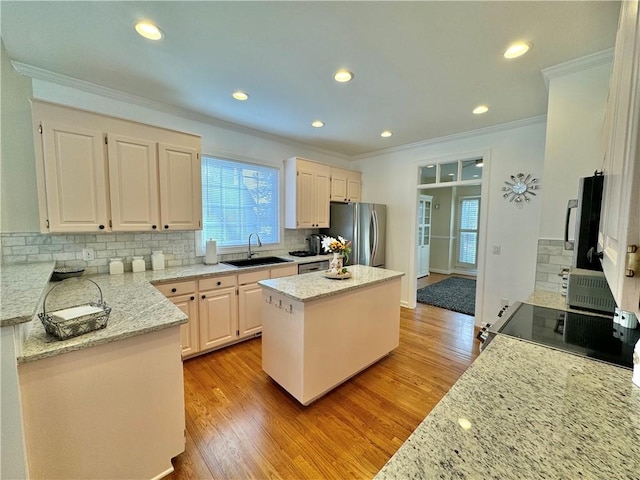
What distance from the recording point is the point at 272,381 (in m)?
2.32

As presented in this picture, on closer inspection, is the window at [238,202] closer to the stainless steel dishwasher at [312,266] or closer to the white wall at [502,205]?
the stainless steel dishwasher at [312,266]

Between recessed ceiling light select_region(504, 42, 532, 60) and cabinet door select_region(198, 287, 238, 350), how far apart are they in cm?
315

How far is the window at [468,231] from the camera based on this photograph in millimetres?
6480

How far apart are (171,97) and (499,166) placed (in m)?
3.94

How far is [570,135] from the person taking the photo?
1.96m

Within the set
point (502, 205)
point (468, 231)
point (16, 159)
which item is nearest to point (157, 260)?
point (16, 159)

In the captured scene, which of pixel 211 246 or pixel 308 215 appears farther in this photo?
pixel 308 215

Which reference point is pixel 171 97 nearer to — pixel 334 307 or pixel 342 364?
pixel 334 307

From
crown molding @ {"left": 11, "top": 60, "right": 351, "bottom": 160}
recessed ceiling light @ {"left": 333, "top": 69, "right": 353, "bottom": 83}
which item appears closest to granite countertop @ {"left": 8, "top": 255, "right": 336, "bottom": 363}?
crown molding @ {"left": 11, "top": 60, "right": 351, "bottom": 160}

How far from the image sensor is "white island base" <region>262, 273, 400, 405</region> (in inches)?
76.5

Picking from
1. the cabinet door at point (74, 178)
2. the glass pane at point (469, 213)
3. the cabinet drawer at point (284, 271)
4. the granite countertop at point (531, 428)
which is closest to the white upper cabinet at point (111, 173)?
the cabinet door at point (74, 178)

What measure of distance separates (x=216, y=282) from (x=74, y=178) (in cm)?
147

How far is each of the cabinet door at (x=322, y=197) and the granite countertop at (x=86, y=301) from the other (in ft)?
7.11

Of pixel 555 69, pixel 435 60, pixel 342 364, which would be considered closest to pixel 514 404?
pixel 342 364
